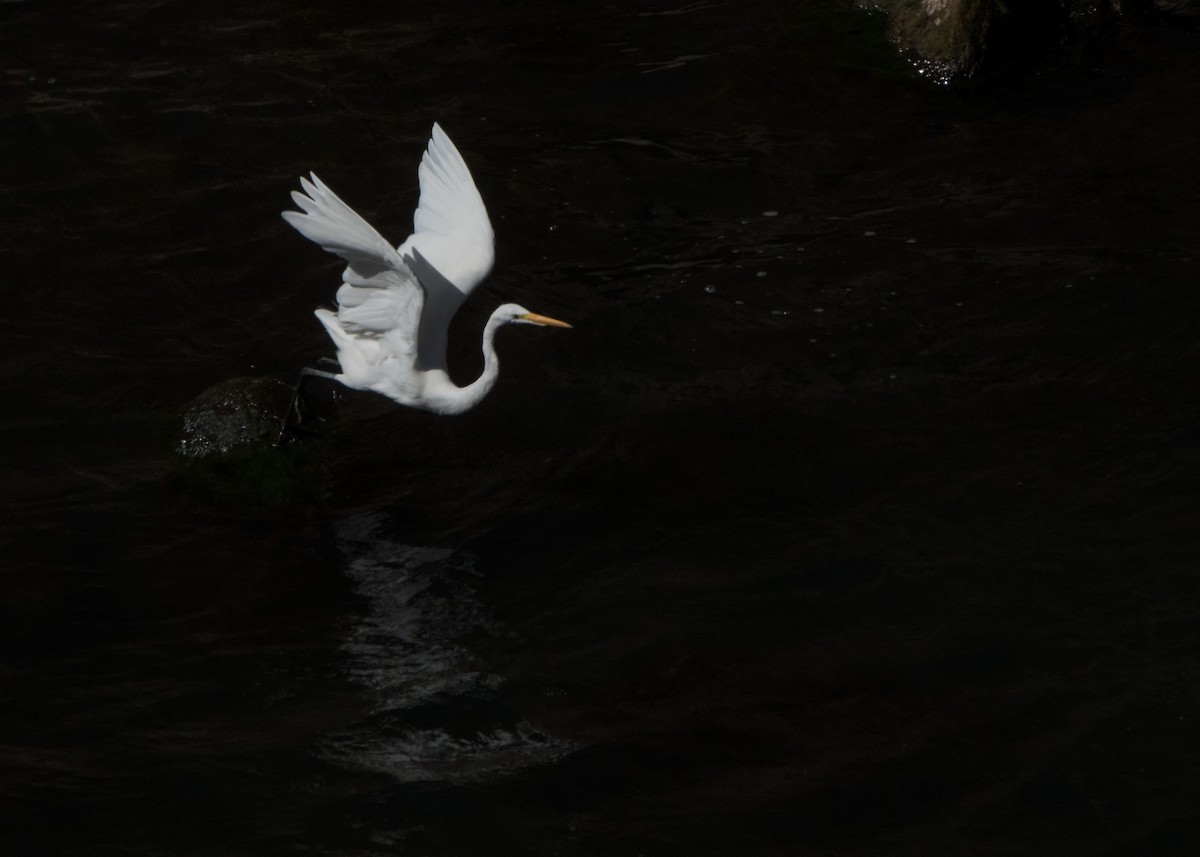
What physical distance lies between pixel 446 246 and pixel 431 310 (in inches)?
12.6

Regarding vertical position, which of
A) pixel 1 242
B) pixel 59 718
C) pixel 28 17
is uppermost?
pixel 28 17

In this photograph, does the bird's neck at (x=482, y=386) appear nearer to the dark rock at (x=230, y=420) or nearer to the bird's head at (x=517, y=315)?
the bird's head at (x=517, y=315)

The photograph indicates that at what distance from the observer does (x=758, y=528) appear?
534 cm

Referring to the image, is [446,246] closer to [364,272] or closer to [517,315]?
[517,315]

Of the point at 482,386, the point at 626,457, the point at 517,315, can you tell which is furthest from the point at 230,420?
the point at 626,457

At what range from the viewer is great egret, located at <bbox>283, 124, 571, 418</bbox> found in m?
5.31

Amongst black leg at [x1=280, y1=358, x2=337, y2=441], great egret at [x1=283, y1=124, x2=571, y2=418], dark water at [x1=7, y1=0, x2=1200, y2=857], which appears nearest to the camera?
dark water at [x1=7, y1=0, x2=1200, y2=857]

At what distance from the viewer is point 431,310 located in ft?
18.3

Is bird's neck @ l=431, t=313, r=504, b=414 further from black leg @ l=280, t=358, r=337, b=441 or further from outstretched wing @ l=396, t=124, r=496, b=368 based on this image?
black leg @ l=280, t=358, r=337, b=441

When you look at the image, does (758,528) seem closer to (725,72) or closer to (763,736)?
(763,736)

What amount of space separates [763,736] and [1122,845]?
1129 mm

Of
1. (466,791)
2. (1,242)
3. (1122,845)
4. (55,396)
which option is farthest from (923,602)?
(1,242)

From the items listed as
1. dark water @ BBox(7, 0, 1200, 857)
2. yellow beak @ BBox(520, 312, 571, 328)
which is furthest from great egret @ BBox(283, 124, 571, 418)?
dark water @ BBox(7, 0, 1200, 857)

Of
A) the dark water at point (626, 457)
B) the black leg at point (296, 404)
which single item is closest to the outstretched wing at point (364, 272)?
the black leg at point (296, 404)
